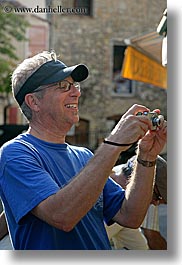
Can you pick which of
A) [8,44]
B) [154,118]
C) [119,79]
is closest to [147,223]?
[154,118]

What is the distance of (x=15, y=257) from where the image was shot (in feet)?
4.34

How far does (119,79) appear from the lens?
7.02m

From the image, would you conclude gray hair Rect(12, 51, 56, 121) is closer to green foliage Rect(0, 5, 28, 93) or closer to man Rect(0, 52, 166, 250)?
man Rect(0, 52, 166, 250)

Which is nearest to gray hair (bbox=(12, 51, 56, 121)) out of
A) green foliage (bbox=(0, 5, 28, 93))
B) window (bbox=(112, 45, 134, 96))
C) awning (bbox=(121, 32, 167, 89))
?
→ green foliage (bbox=(0, 5, 28, 93))

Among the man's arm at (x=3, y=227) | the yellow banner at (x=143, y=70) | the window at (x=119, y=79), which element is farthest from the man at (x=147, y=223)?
the window at (x=119, y=79)

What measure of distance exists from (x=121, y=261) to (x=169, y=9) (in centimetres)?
62

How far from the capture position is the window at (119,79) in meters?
6.21

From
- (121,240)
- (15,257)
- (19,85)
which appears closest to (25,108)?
(19,85)

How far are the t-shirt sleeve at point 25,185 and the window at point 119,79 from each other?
15.8 ft

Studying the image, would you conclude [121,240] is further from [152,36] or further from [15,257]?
[152,36]

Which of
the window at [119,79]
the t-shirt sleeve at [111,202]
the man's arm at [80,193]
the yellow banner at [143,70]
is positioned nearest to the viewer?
the man's arm at [80,193]

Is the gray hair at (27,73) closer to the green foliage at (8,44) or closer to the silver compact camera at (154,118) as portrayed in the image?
the silver compact camera at (154,118)

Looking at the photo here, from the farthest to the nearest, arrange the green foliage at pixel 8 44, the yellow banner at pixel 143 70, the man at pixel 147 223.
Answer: the yellow banner at pixel 143 70 < the green foliage at pixel 8 44 < the man at pixel 147 223

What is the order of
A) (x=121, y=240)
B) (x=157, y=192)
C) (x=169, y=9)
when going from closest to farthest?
1. (x=169, y=9)
2. (x=157, y=192)
3. (x=121, y=240)
